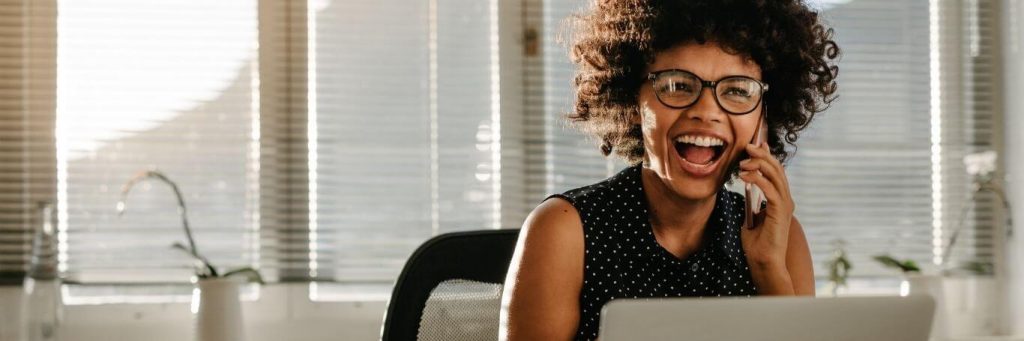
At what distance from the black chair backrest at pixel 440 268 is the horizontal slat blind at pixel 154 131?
143 centimetres

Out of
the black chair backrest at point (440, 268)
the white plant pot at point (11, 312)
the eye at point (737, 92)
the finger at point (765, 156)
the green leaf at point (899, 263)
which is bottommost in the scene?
the white plant pot at point (11, 312)

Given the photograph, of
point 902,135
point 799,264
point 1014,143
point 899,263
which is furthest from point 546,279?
point 1014,143

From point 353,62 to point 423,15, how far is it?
0.75 ft

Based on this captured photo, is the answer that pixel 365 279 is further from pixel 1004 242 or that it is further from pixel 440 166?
pixel 1004 242

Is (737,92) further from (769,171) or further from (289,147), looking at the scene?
(289,147)

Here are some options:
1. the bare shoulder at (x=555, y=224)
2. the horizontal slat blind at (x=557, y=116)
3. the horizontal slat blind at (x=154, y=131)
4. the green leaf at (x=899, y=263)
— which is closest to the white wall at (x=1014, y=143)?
the green leaf at (x=899, y=263)

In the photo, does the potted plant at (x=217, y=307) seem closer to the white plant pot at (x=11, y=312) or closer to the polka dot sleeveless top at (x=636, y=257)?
the white plant pot at (x=11, y=312)

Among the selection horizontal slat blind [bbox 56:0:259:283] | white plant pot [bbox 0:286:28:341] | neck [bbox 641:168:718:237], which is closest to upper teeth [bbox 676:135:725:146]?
neck [bbox 641:168:718:237]

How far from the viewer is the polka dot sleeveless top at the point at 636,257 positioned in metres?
1.37

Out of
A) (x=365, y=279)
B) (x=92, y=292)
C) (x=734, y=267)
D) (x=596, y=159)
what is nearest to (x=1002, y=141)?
(x=596, y=159)

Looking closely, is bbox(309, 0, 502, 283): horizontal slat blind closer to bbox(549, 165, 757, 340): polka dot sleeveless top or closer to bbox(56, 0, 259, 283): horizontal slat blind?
bbox(56, 0, 259, 283): horizontal slat blind

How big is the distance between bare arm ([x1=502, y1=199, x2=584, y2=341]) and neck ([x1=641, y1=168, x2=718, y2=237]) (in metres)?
0.13

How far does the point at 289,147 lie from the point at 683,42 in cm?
176

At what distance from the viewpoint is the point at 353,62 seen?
2.96m
